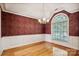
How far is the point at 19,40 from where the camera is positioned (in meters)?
1.94

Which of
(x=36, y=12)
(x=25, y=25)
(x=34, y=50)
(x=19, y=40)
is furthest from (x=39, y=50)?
(x=36, y=12)

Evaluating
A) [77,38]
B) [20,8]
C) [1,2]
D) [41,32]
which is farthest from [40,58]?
[1,2]

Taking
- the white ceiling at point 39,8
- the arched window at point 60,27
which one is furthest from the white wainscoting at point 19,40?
the white ceiling at point 39,8

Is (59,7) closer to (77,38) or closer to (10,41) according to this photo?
(77,38)

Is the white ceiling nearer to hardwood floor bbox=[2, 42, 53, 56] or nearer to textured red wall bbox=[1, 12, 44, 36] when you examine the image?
textured red wall bbox=[1, 12, 44, 36]

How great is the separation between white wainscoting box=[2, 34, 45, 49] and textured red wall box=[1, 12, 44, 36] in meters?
0.07

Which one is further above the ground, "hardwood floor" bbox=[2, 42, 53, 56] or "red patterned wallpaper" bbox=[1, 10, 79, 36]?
"red patterned wallpaper" bbox=[1, 10, 79, 36]

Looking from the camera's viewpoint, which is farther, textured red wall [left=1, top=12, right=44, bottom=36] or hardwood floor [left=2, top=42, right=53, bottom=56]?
hardwood floor [left=2, top=42, right=53, bottom=56]

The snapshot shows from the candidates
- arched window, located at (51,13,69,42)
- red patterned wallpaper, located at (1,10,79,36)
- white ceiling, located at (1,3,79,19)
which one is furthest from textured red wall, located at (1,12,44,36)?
arched window, located at (51,13,69,42)

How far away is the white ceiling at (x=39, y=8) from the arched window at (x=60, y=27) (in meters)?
0.13

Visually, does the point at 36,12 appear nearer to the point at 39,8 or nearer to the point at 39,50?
the point at 39,8

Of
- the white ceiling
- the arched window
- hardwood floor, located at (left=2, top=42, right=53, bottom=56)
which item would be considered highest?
the white ceiling

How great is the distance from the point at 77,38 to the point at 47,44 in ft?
1.88

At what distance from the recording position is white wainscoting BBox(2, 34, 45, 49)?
1.87m
